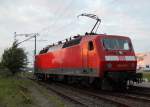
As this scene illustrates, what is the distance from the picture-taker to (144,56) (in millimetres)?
156000

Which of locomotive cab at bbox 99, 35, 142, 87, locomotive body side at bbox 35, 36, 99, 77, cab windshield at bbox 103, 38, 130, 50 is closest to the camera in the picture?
locomotive cab at bbox 99, 35, 142, 87

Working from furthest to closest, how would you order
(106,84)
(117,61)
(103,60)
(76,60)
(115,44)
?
(76,60), (115,44), (106,84), (117,61), (103,60)

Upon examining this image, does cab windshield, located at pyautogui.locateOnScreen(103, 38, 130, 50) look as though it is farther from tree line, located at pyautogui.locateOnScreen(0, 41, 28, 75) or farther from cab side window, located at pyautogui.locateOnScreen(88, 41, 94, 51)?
tree line, located at pyautogui.locateOnScreen(0, 41, 28, 75)

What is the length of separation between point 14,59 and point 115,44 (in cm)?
3285

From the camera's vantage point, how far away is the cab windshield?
73.7ft

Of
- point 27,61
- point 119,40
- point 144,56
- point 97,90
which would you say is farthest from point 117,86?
point 144,56

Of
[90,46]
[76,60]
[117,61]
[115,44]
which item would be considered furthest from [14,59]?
[117,61]

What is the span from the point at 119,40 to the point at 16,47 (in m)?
34.1

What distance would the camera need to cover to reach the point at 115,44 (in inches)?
896

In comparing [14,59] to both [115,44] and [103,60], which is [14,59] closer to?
[115,44]

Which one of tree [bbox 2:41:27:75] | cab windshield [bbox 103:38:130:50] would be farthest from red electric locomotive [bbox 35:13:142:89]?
tree [bbox 2:41:27:75]

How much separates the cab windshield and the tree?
32.1 meters

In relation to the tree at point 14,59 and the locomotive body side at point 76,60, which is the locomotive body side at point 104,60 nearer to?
the locomotive body side at point 76,60

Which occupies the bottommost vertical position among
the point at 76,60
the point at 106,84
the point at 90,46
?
the point at 106,84
